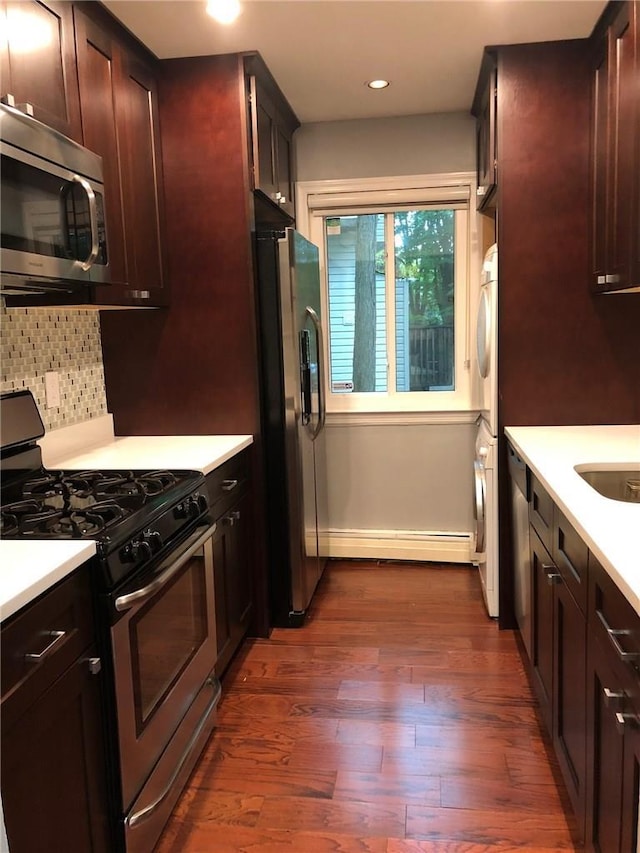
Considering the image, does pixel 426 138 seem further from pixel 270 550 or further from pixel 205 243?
pixel 270 550

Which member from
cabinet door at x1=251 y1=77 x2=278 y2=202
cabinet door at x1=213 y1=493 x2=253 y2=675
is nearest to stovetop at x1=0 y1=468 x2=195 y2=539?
cabinet door at x1=213 y1=493 x2=253 y2=675

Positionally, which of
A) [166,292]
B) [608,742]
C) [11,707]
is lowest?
[608,742]

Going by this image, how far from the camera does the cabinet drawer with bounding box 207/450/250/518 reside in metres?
2.44

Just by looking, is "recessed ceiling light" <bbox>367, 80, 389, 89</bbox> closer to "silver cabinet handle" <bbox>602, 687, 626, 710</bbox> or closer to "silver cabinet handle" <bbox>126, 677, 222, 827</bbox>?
"silver cabinet handle" <bbox>126, 677, 222, 827</bbox>

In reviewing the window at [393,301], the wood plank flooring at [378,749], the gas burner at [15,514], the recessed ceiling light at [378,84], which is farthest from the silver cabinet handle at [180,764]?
the recessed ceiling light at [378,84]

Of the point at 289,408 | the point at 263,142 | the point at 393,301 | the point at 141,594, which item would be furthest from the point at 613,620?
the point at 393,301

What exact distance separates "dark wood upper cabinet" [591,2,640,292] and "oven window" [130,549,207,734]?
5.51ft

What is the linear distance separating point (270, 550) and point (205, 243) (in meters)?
1.38

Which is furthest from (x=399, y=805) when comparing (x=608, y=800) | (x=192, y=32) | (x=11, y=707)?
(x=192, y=32)

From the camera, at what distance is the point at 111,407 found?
2.97 meters

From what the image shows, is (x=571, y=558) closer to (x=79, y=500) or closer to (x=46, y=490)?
(x=79, y=500)

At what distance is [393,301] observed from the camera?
390 centimetres

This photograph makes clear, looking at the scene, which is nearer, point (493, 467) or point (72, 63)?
point (72, 63)

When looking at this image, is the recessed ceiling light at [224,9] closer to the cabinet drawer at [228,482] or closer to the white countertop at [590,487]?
the cabinet drawer at [228,482]
